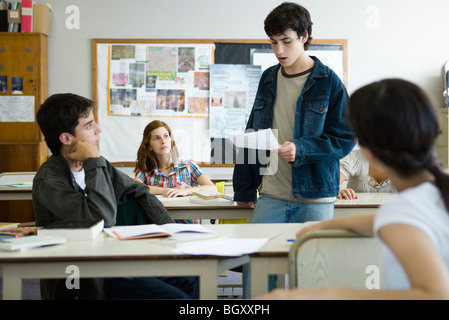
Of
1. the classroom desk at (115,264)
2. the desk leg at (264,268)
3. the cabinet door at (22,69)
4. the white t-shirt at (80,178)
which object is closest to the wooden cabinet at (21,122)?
the cabinet door at (22,69)

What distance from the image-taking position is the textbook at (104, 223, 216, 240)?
5.25 feet

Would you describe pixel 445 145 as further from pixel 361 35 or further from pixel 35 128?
pixel 35 128

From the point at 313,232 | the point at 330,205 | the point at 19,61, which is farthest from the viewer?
the point at 19,61

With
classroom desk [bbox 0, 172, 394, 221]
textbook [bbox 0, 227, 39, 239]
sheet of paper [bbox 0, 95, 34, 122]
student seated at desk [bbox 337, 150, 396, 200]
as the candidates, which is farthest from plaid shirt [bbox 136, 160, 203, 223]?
sheet of paper [bbox 0, 95, 34, 122]

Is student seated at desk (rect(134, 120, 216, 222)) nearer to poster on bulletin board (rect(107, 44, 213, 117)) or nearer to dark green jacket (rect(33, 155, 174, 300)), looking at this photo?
dark green jacket (rect(33, 155, 174, 300))

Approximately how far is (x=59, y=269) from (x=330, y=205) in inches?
46.5

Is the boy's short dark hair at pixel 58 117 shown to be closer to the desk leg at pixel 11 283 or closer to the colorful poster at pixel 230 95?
the desk leg at pixel 11 283

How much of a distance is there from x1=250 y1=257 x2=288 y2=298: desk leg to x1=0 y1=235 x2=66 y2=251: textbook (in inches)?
22.8

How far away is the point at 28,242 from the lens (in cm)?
144

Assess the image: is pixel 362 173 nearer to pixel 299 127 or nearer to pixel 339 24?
pixel 299 127

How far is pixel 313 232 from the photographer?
129 cm

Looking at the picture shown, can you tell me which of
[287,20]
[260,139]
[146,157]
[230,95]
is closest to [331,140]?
[260,139]

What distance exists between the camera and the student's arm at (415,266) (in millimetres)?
859

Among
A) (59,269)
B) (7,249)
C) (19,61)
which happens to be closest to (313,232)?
(59,269)
